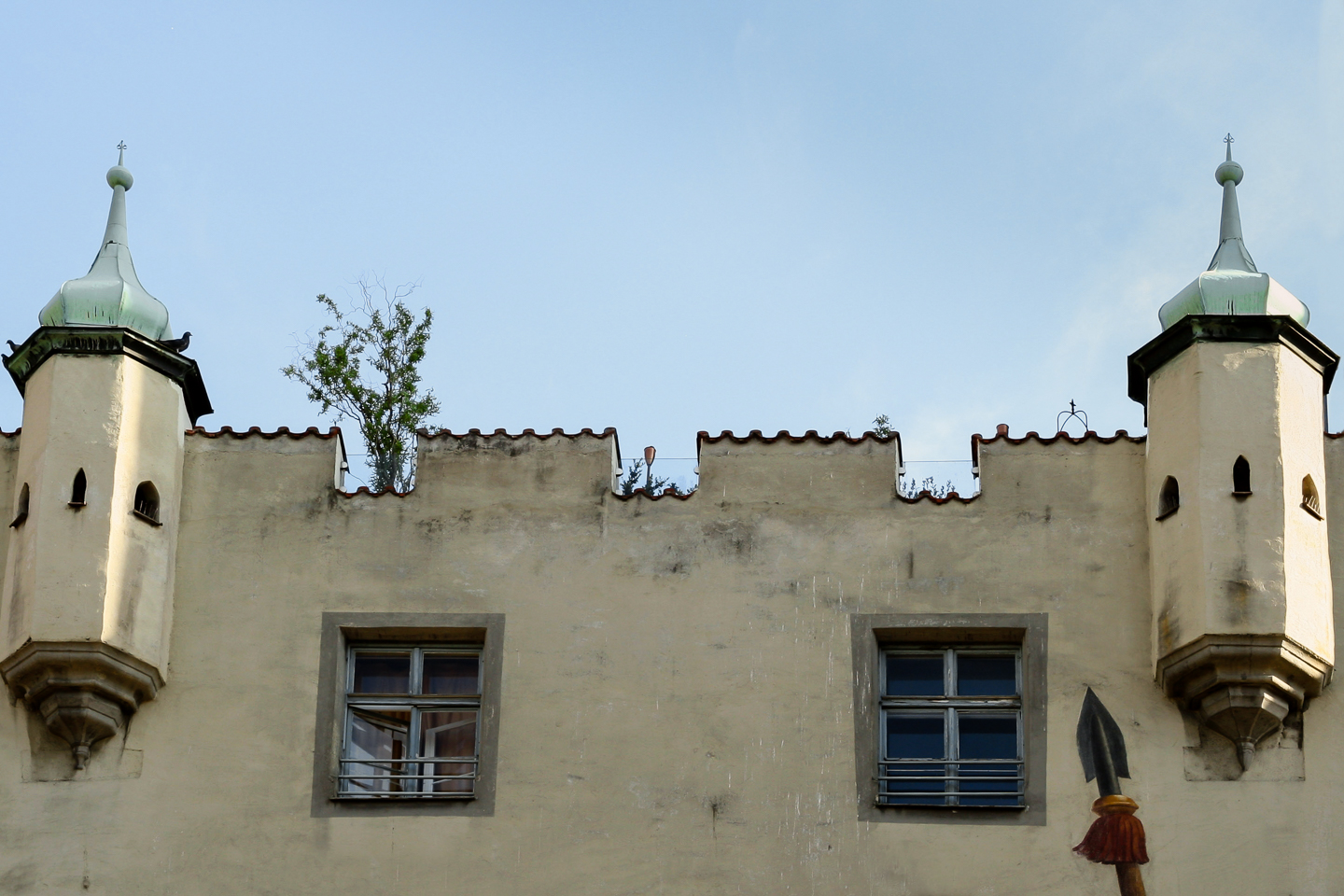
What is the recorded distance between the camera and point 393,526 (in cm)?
2134

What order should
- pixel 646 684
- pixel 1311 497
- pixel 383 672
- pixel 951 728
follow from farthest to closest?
pixel 383 672, pixel 1311 497, pixel 646 684, pixel 951 728

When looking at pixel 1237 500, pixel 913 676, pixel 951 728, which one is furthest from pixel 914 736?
pixel 1237 500

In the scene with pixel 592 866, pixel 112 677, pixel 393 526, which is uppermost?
pixel 393 526

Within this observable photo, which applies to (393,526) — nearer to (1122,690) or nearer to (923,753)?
(923,753)

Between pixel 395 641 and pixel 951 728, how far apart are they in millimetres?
4385

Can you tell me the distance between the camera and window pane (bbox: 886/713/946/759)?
67.1 feet

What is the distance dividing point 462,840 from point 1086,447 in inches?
229

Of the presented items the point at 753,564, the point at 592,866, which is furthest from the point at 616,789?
the point at 753,564

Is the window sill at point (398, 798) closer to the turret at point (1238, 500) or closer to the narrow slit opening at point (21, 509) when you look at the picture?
the narrow slit opening at point (21, 509)

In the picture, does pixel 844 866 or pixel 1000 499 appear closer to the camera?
pixel 844 866

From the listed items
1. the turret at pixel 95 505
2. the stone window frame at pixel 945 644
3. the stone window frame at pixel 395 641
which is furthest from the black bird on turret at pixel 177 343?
the stone window frame at pixel 945 644

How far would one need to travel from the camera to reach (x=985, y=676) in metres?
20.7

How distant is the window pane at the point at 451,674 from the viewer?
2094cm

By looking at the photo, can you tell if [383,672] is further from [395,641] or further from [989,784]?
[989,784]
